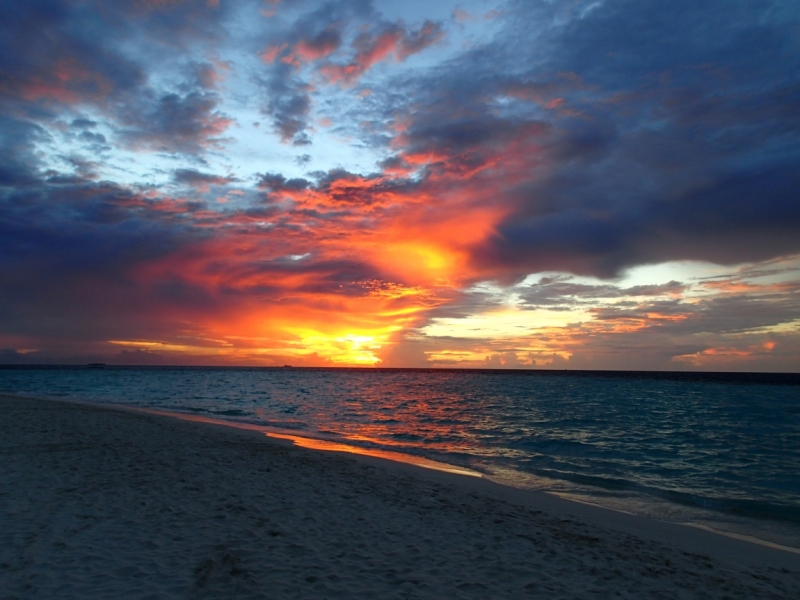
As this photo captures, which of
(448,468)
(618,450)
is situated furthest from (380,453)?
(618,450)

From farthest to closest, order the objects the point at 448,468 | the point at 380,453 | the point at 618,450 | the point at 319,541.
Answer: the point at 618,450 → the point at 380,453 → the point at 448,468 → the point at 319,541

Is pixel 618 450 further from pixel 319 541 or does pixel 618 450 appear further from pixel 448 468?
pixel 319 541

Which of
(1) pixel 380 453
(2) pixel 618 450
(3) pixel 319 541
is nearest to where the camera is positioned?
(3) pixel 319 541

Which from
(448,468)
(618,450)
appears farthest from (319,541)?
(618,450)

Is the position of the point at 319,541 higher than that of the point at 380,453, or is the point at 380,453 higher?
the point at 319,541

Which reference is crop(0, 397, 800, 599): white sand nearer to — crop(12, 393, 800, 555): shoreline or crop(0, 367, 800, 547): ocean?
crop(12, 393, 800, 555): shoreline

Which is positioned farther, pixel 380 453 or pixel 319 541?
pixel 380 453

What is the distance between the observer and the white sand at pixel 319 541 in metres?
6.48

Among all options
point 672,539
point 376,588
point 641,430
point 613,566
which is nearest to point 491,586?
point 376,588

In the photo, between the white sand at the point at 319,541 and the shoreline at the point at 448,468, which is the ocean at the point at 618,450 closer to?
the shoreline at the point at 448,468

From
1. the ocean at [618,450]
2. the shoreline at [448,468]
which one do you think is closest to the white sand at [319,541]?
the shoreline at [448,468]

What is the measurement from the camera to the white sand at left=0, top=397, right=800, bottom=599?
6.48 meters

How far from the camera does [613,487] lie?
53.0 feet

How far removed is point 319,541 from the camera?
821 centimetres
